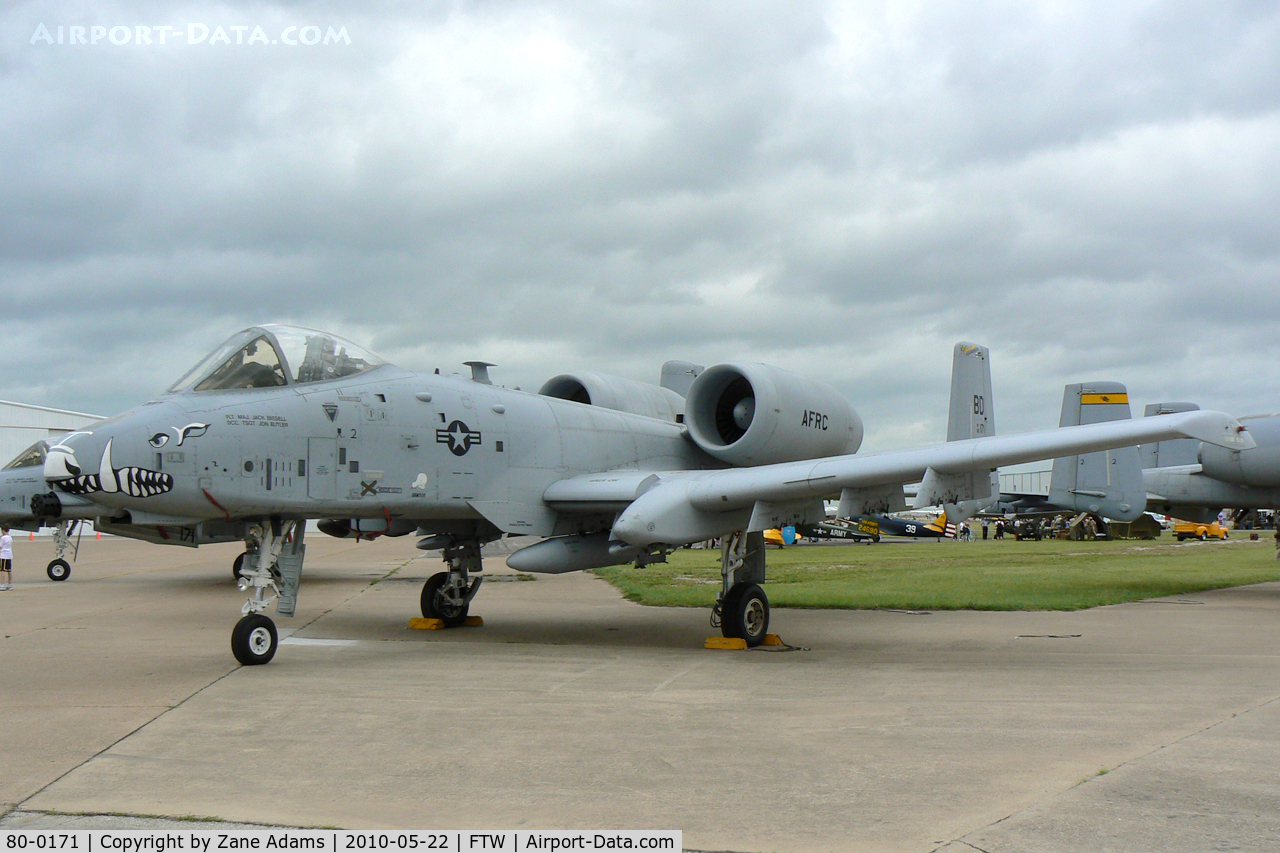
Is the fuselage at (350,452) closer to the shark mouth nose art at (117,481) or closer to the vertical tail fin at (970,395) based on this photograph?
the shark mouth nose art at (117,481)

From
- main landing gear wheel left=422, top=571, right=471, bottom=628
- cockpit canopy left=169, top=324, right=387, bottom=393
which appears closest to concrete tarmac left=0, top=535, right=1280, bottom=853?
main landing gear wheel left=422, top=571, right=471, bottom=628

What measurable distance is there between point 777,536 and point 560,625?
92.8 ft

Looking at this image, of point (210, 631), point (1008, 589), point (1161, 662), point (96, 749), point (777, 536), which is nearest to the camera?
point (96, 749)

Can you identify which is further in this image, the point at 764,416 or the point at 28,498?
the point at 28,498

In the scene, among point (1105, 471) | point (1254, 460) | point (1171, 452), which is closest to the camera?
point (1254, 460)

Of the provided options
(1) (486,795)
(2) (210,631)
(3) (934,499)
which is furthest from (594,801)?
(2) (210,631)

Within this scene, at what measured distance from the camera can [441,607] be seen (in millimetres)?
11953

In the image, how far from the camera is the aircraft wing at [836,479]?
8.61 metres

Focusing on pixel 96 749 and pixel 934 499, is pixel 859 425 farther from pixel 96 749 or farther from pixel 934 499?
pixel 96 749

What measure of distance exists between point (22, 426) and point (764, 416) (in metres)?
59.7

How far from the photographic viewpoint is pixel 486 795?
4430mm

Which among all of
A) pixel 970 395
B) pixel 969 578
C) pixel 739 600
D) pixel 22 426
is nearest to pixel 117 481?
pixel 739 600
